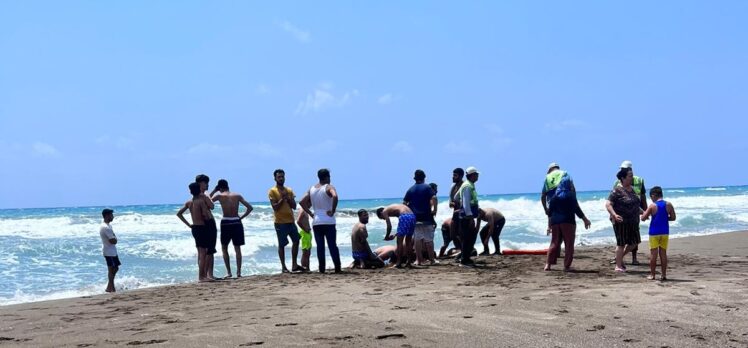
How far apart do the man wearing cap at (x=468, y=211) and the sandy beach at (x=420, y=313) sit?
1.33 m

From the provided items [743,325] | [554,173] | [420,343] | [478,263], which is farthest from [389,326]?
[478,263]

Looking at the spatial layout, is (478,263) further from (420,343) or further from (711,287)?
(420,343)

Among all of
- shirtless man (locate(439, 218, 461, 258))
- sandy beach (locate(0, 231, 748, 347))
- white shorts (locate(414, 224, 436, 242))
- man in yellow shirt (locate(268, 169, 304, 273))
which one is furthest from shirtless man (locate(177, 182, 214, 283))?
shirtless man (locate(439, 218, 461, 258))

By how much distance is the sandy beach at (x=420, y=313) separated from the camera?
505 centimetres

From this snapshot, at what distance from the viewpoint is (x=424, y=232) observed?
11406mm

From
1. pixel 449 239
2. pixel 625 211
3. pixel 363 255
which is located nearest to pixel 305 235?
pixel 363 255

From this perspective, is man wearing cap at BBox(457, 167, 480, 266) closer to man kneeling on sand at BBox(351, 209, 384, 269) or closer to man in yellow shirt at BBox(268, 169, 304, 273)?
man kneeling on sand at BBox(351, 209, 384, 269)

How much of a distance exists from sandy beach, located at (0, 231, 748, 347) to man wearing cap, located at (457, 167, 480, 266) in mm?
1330

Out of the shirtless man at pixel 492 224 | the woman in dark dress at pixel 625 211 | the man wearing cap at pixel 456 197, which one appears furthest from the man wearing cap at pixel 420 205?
Answer: the woman in dark dress at pixel 625 211

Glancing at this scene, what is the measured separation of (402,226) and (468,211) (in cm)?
105

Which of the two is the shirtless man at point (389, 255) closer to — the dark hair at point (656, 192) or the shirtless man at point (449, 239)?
the shirtless man at point (449, 239)

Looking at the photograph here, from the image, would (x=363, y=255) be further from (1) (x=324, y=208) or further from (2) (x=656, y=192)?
(2) (x=656, y=192)

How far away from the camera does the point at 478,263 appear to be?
11398 millimetres

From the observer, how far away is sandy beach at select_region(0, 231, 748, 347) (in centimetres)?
505
